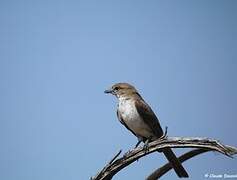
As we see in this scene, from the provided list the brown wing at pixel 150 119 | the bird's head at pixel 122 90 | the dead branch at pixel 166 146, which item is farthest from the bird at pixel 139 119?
the dead branch at pixel 166 146

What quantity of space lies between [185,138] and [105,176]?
3.27ft

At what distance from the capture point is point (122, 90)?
358 inches

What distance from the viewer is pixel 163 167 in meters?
4.39

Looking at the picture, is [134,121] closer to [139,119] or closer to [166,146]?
[139,119]

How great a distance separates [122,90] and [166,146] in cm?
460

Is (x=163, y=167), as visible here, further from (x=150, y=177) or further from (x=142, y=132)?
(x=142, y=132)

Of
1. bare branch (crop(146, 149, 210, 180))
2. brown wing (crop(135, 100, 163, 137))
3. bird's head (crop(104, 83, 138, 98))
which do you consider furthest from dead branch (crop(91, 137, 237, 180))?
bird's head (crop(104, 83, 138, 98))

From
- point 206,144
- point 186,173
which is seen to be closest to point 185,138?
point 206,144

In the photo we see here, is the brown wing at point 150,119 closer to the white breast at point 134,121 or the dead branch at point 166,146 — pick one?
the white breast at point 134,121

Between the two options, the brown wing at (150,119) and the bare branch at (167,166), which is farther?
the brown wing at (150,119)

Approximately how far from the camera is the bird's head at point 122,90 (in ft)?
29.2

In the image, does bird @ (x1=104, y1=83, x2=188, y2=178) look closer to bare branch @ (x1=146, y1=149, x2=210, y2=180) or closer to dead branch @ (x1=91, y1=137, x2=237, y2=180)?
dead branch @ (x1=91, y1=137, x2=237, y2=180)

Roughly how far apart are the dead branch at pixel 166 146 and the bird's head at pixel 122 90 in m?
3.97

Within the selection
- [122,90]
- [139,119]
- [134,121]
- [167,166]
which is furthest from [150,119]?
[167,166]
